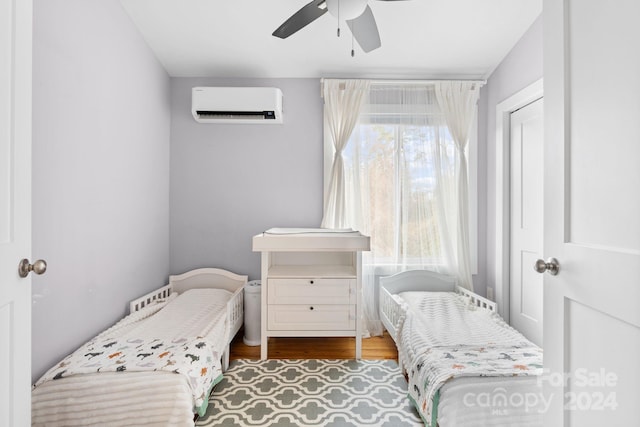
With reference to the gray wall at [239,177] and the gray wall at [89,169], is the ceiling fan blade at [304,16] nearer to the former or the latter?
the gray wall at [89,169]

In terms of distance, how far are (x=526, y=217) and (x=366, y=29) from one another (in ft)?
6.32

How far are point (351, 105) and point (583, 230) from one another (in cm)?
235

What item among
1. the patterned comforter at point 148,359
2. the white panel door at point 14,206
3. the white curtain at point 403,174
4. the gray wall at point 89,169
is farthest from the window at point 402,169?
the white panel door at point 14,206

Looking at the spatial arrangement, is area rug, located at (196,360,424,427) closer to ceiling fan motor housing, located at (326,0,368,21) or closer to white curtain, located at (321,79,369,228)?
white curtain, located at (321,79,369,228)

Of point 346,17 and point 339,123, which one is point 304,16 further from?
point 339,123

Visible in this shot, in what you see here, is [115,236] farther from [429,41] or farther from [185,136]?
[429,41]

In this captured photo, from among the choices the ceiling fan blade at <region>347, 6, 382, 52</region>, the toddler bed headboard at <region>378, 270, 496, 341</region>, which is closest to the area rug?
the toddler bed headboard at <region>378, 270, 496, 341</region>

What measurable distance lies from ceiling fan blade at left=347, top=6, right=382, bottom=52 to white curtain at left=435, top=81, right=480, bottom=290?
4.19ft

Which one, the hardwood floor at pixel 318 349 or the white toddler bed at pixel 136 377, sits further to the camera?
the hardwood floor at pixel 318 349

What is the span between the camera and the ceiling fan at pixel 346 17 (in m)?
1.64

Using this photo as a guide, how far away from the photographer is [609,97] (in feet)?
2.71

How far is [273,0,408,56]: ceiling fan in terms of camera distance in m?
1.64

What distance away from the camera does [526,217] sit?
2.74 meters

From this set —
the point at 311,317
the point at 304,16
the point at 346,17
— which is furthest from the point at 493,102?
the point at 311,317
